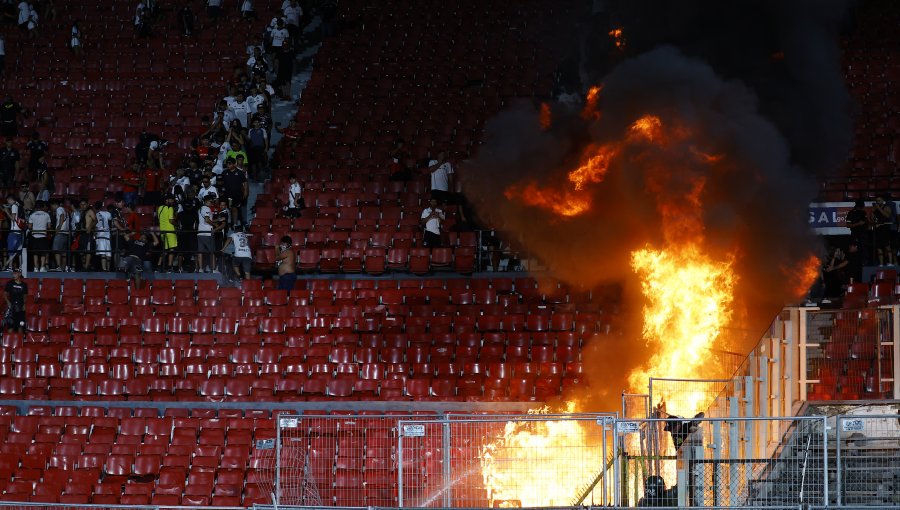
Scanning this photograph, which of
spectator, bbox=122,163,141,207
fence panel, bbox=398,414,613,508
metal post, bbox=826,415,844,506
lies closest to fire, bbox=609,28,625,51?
spectator, bbox=122,163,141,207

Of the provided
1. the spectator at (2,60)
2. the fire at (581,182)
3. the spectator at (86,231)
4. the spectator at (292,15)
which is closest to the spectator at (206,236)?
the spectator at (86,231)

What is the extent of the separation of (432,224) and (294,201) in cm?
283

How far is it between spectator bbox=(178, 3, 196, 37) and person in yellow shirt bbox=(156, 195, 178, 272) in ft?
29.1

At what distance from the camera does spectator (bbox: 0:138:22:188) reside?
2534cm

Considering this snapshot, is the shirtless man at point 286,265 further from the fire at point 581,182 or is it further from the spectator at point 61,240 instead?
the spectator at point 61,240

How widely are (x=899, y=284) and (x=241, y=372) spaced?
391 inches

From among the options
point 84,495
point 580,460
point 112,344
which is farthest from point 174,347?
point 580,460

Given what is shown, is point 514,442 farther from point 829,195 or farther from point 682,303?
point 829,195

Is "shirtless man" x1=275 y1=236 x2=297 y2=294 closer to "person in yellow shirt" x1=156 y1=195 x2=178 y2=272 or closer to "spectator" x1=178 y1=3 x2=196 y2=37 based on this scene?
"person in yellow shirt" x1=156 y1=195 x2=178 y2=272

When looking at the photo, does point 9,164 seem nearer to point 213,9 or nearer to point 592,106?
point 213,9

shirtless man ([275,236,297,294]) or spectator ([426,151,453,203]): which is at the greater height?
spectator ([426,151,453,203])

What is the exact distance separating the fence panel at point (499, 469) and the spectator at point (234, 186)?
968 centimetres

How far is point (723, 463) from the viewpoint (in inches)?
513

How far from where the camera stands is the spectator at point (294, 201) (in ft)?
77.3
